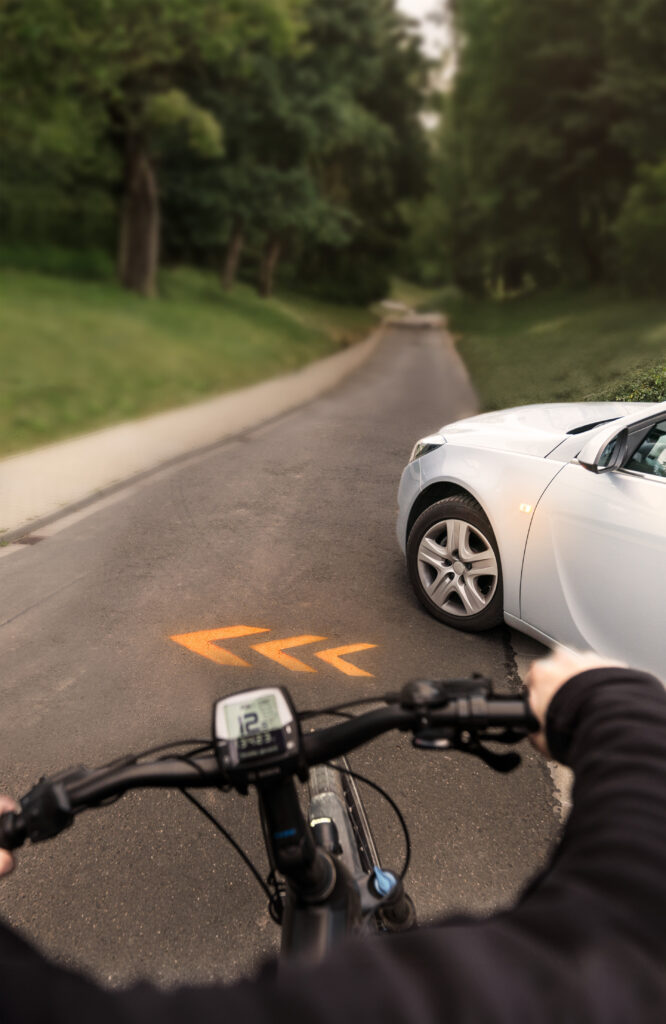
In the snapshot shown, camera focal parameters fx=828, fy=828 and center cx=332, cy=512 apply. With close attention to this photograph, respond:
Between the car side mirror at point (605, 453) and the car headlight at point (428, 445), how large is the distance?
1391 mm

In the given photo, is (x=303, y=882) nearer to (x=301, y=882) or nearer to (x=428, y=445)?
(x=301, y=882)

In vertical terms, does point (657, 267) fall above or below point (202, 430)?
above

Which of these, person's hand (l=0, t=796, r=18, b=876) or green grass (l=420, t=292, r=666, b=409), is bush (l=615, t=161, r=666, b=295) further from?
person's hand (l=0, t=796, r=18, b=876)

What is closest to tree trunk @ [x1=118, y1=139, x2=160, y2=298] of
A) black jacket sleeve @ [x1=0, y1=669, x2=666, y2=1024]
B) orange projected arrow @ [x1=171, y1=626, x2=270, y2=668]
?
orange projected arrow @ [x1=171, y1=626, x2=270, y2=668]

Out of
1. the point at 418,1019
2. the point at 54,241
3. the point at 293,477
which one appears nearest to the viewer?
the point at 418,1019

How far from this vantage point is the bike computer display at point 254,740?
138cm

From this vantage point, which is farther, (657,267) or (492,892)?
(657,267)

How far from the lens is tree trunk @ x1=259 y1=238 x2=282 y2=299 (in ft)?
135

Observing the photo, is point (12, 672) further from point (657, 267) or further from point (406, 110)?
point (406, 110)

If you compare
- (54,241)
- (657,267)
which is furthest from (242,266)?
(657,267)

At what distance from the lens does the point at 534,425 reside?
4.74m

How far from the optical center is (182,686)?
4.30 meters

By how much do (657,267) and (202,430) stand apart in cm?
1281

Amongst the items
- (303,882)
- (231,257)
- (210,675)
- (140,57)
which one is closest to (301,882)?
(303,882)
